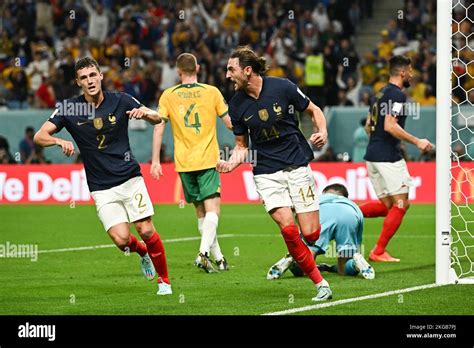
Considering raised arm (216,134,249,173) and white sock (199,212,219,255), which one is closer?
raised arm (216,134,249,173)

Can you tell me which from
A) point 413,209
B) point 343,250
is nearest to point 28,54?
point 413,209

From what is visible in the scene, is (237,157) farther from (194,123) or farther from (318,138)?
(194,123)

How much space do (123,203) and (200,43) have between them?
59.3 feet

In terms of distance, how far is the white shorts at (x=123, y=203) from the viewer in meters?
10.4

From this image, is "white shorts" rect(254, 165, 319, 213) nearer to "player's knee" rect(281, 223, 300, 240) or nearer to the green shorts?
"player's knee" rect(281, 223, 300, 240)

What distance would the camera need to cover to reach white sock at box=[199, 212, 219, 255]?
40.7ft

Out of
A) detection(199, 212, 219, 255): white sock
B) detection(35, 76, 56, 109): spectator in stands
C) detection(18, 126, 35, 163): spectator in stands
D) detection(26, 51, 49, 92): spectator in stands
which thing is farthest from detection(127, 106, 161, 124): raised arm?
detection(26, 51, 49, 92): spectator in stands

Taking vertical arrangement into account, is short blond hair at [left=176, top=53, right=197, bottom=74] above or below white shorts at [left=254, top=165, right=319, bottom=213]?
above

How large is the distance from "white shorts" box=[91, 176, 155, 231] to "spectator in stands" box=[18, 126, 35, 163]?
597 inches

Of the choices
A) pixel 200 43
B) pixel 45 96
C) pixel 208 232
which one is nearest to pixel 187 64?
pixel 208 232

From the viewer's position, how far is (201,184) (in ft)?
42.1

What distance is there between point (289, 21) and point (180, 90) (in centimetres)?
1608

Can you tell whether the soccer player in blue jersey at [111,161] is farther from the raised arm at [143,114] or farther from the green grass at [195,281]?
the green grass at [195,281]

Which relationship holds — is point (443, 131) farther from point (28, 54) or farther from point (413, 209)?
point (28, 54)
